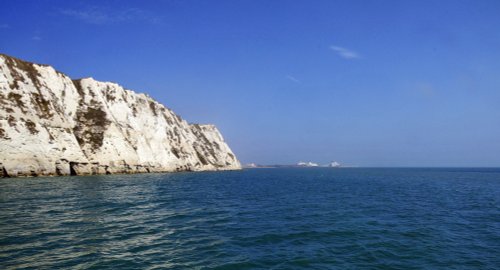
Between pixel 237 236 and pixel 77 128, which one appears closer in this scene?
pixel 237 236

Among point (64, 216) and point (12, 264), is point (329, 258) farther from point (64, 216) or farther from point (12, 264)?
point (64, 216)

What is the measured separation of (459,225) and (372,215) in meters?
6.41

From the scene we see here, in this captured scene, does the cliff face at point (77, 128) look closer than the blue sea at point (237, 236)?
No

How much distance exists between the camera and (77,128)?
8100 cm

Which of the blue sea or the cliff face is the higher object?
the cliff face

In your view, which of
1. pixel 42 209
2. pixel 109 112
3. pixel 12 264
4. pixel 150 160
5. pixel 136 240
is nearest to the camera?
pixel 12 264

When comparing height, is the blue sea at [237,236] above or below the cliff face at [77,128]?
below

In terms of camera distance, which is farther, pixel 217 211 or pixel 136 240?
pixel 217 211

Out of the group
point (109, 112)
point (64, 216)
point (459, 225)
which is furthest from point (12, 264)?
point (109, 112)

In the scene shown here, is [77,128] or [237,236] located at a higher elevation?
[77,128]

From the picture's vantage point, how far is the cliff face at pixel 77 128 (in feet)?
204

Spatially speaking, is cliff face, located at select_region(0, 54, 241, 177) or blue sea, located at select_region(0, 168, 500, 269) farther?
cliff face, located at select_region(0, 54, 241, 177)

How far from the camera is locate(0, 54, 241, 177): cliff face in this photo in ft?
204

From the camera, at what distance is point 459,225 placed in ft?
82.5
